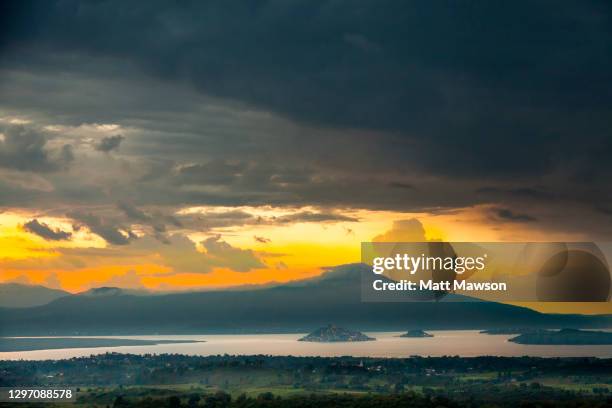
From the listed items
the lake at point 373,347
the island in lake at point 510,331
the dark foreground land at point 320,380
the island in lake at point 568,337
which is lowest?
the dark foreground land at point 320,380

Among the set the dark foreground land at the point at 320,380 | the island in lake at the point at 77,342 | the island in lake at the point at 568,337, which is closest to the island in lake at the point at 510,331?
the island in lake at the point at 568,337

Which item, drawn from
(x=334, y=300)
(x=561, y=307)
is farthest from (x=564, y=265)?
(x=334, y=300)

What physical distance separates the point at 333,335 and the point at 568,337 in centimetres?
410

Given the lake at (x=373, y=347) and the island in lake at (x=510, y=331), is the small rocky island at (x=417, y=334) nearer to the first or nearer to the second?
the lake at (x=373, y=347)

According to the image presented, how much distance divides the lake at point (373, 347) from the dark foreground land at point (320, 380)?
228 millimetres

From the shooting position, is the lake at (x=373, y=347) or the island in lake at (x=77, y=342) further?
the lake at (x=373, y=347)

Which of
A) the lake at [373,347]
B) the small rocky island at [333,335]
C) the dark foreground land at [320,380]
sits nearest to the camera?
the dark foreground land at [320,380]

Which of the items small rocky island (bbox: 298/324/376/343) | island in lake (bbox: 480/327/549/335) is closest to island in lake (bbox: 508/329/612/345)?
island in lake (bbox: 480/327/549/335)

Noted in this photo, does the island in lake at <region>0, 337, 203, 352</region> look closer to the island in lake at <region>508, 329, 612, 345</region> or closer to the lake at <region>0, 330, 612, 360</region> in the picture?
the lake at <region>0, 330, 612, 360</region>

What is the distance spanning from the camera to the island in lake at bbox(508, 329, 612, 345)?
15.2 m

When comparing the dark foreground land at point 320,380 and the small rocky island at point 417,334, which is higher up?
the small rocky island at point 417,334

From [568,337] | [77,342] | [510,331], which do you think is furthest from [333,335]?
[77,342]

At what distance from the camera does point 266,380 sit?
14281 millimetres

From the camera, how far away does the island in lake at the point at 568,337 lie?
600 inches
